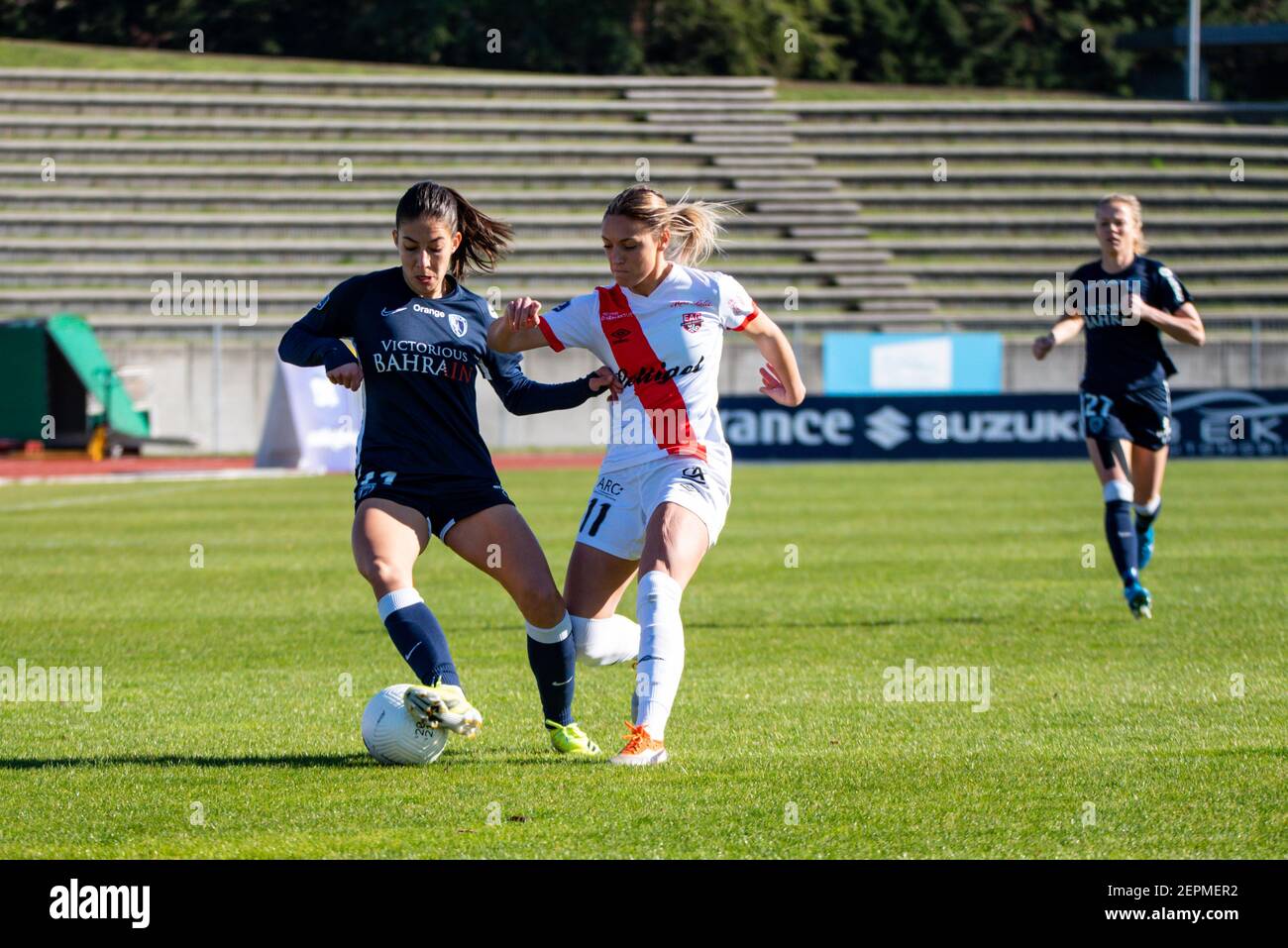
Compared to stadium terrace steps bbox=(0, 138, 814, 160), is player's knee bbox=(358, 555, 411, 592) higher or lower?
lower

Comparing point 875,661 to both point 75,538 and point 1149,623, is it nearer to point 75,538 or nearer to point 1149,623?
point 1149,623

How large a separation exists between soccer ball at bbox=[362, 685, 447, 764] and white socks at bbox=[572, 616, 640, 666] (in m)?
0.68

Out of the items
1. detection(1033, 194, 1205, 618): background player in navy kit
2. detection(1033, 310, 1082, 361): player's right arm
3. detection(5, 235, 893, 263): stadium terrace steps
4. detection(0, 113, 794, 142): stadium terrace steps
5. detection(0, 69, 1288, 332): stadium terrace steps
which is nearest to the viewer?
detection(1033, 310, 1082, 361): player's right arm

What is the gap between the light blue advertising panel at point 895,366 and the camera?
32.4 meters

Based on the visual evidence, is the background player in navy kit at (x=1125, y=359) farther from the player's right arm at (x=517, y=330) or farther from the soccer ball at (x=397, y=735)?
the soccer ball at (x=397, y=735)

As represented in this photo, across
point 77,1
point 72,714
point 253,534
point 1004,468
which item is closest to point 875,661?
point 72,714

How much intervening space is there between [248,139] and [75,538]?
89.4 feet

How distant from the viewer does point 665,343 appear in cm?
626

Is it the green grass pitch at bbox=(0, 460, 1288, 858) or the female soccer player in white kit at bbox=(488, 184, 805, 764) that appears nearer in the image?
the green grass pitch at bbox=(0, 460, 1288, 858)

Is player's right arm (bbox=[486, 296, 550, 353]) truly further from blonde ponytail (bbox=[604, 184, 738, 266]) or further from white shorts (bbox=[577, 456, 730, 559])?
white shorts (bbox=[577, 456, 730, 559])

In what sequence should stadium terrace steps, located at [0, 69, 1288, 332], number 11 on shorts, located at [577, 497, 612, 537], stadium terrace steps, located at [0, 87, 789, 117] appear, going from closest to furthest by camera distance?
number 11 on shorts, located at [577, 497, 612, 537]
stadium terrace steps, located at [0, 69, 1288, 332]
stadium terrace steps, located at [0, 87, 789, 117]

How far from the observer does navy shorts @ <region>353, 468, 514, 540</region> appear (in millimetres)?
6117

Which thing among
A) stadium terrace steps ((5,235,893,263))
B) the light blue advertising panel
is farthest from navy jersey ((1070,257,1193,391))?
Answer: stadium terrace steps ((5,235,893,263))

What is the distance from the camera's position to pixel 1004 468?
26.2m
